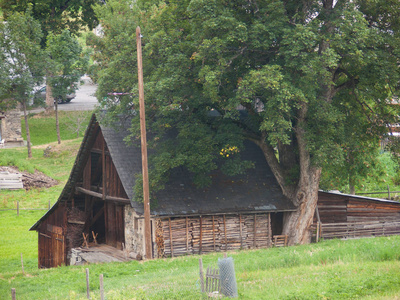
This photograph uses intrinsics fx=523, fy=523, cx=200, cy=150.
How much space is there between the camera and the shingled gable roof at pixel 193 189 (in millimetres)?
24672

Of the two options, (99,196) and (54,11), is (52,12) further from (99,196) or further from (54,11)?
(99,196)

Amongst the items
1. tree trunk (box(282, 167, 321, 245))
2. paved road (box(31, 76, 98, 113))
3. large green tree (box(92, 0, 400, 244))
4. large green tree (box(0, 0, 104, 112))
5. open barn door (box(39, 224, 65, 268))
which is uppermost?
large green tree (box(0, 0, 104, 112))

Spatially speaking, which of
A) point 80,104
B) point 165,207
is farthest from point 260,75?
point 80,104

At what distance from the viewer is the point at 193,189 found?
1021 inches

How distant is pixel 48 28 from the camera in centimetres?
6009

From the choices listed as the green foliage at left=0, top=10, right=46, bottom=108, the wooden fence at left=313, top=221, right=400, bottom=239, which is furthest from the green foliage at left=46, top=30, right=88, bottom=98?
Result: the wooden fence at left=313, top=221, right=400, bottom=239

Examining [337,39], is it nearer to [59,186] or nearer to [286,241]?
[286,241]

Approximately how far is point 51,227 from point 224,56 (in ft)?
51.7

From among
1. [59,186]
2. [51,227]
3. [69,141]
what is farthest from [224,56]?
[69,141]

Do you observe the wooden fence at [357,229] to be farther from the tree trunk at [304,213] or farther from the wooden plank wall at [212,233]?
the wooden plank wall at [212,233]

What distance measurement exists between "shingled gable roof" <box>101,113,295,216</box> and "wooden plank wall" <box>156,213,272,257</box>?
1.97ft

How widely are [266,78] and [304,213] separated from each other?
8.63m

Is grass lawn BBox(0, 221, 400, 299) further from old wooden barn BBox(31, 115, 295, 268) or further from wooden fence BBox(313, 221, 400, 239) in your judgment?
old wooden barn BBox(31, 115, 295, 268)

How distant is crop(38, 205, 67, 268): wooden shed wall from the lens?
30156 millimetres
